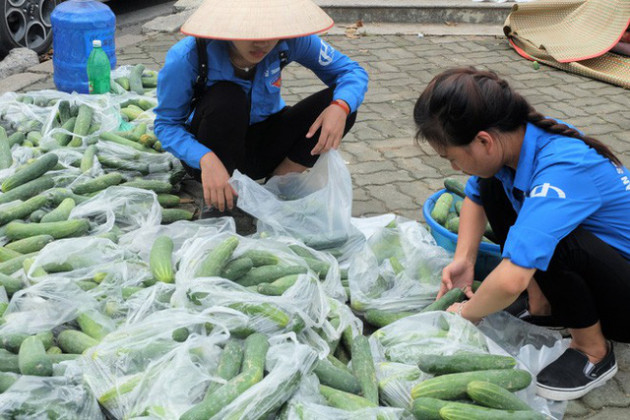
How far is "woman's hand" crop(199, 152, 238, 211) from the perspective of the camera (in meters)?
3.39

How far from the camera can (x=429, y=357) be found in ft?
8.34

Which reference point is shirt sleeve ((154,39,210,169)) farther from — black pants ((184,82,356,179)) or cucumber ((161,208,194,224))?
cucumber ((161,208,194,224))

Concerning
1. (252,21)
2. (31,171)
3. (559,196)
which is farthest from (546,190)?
(31,171)

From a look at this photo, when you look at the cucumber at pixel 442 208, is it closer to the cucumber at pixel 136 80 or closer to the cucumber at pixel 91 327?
the cucumber at pixel 91 327

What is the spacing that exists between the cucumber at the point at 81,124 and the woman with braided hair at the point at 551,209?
2422mm

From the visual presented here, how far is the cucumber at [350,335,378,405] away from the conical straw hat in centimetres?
136

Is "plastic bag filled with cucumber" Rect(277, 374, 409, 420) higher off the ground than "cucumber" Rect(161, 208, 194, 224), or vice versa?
"plastic bag filled with cucumber" Rect(277, 374, 409, 420)

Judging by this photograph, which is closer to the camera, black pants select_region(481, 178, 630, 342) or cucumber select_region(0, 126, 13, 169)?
black pants select_region(481, 178, 630, 342)

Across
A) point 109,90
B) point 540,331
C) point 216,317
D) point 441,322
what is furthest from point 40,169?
point 540,331

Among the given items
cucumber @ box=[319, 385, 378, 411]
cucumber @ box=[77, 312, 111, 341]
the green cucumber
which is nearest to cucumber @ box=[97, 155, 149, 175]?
the green cucumber

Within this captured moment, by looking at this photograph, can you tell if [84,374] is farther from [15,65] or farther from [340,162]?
[15,65]

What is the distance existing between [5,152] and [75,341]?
74.6 inches

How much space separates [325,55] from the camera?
12.5 ft

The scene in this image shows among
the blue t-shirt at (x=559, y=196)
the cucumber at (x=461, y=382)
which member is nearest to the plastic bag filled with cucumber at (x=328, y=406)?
the cucumber at (x=461, y=382)
